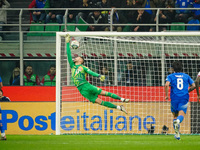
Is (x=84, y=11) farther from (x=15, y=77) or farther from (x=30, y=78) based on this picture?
(x=15, y=77)

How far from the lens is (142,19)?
55.5 ft

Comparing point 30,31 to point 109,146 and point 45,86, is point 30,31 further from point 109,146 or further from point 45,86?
point 109,146

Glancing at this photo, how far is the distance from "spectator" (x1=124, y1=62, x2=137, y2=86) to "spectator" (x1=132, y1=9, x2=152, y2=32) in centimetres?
159

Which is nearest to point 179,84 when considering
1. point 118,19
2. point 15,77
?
point 118,19

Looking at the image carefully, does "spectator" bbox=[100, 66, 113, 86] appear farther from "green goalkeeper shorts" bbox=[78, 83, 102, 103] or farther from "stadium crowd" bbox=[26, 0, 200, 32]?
"green goalkeeper shorts" bbox=[78, 83, 102, 103]

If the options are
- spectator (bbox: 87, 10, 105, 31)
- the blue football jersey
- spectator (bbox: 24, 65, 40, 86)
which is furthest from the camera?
spectator (bbox: 87, 10, 105, 31)

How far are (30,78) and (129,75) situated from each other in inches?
118

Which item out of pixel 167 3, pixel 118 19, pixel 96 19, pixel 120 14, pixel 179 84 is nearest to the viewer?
pixel 179 84

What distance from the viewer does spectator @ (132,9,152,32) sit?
16.6m

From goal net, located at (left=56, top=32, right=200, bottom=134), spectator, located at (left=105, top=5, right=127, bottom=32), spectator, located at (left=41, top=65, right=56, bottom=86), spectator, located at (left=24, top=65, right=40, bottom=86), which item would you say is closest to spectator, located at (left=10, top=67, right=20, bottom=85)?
spectator, located at (left=24, top=65, right=40, bottom=86)

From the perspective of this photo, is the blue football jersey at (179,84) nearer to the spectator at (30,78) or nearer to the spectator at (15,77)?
the spectator at (30,78)

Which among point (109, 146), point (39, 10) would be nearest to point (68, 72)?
point (39, 10)

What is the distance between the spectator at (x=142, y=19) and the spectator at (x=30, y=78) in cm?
335

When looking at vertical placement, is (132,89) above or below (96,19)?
below
